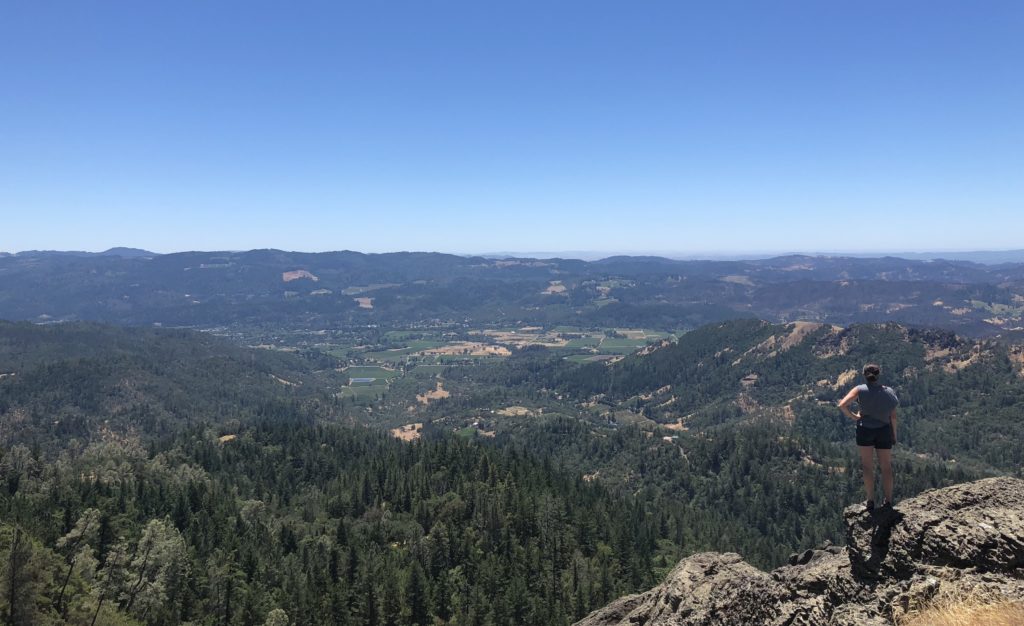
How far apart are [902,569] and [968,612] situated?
4.94 metres

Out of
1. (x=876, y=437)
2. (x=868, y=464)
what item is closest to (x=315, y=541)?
(x=868, y=464)

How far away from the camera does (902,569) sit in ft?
70.9

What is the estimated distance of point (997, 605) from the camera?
56.1 feet

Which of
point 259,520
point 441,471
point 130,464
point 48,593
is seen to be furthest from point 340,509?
point 48,593

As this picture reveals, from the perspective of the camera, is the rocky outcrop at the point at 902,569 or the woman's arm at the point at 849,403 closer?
the rocky outcrop at the point at 902,569

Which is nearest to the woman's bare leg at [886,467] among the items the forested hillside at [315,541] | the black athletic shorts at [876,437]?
the black athletic shorts at [876,437]

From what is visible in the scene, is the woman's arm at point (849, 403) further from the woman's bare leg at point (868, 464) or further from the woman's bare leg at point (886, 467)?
the woman's bare leg at point (886, 467)

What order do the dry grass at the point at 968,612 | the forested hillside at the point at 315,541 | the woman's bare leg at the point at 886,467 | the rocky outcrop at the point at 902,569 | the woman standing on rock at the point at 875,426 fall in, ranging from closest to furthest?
the dry grass at the point at 968,612
the rocky outcrop at the point at 902,569
the woman's bare leg at the point at 886,467
the woman standing on rock at the point at 875,426
the forested hillside at the point at 315,541

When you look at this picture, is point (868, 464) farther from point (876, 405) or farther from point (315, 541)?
point (315, 541)

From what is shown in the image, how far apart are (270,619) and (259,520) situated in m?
60.2

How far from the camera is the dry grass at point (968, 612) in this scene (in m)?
16.2

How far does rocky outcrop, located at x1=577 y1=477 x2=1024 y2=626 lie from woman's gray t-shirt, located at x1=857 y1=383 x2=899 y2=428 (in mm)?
4550

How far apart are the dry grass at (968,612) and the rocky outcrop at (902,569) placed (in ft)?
0.95

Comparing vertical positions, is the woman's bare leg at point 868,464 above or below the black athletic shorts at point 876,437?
below
